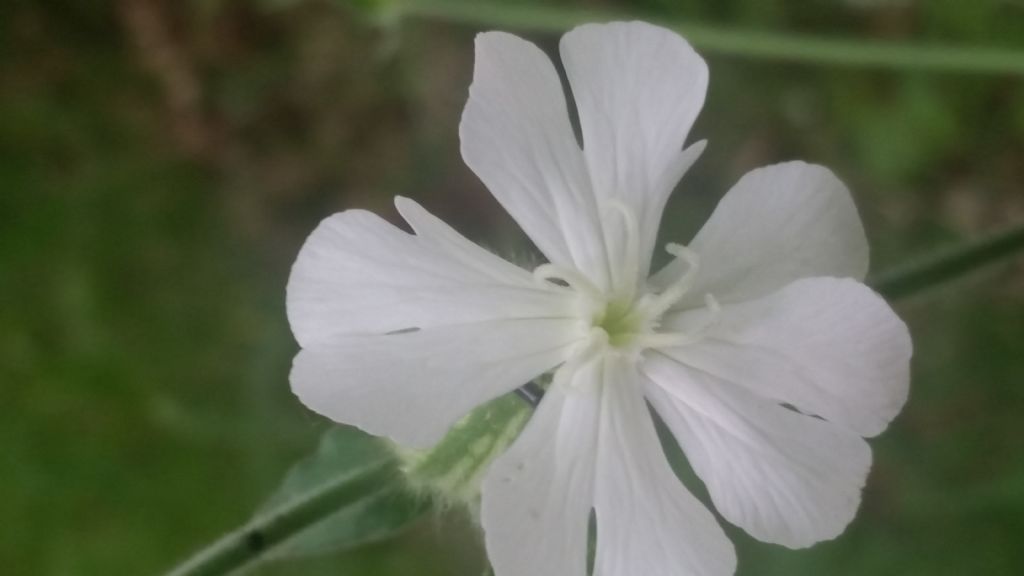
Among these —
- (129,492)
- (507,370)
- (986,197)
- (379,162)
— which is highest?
(379,162)

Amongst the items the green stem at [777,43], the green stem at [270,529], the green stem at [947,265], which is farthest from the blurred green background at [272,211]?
the green stem at [270,529]

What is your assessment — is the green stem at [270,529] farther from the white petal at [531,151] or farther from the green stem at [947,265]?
the green stem at [947,265]

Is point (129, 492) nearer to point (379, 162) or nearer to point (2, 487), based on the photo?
point (2, 487)

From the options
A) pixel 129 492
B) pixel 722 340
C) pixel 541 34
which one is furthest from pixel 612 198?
pixel 129 492

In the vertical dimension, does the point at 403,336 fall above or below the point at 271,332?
below

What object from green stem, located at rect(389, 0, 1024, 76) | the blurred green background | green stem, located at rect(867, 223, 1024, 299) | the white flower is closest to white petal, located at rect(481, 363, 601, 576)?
the white flower

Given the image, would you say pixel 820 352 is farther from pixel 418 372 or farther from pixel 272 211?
pixel 272 211

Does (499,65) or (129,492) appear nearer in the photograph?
(499,65)
